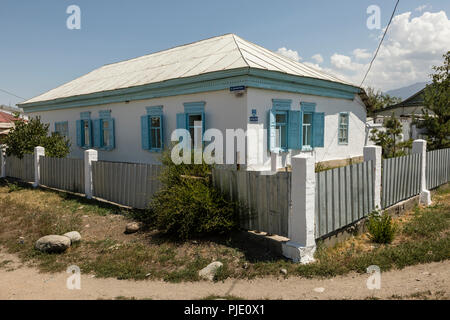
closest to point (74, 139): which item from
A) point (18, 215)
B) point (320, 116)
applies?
point (18, 215)

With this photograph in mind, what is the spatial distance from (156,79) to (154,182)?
5512mm

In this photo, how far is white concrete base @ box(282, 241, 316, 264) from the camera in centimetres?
490

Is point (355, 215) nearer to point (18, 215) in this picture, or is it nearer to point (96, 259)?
point (96, 259)

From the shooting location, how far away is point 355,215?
6.14 metres

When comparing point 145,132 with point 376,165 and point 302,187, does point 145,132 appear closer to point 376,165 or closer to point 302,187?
point 376,165

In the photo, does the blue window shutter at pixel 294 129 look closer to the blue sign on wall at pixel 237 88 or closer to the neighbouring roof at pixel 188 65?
the neighbouring roof at pixel 188 65

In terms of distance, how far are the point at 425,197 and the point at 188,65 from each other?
8.54m

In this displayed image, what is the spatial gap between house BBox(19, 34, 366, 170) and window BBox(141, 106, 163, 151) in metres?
0.04

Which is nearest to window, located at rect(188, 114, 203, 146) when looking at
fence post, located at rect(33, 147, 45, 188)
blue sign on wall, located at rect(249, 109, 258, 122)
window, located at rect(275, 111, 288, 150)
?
blue sign on wall, located at rect(249, 109, 258, 122)

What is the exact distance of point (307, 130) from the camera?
38.0ft

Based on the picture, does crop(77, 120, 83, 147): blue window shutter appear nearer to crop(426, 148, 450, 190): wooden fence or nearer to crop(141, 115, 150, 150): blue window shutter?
crop(141, 115, 150, 150): blue window shutter

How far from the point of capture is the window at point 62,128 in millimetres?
16469

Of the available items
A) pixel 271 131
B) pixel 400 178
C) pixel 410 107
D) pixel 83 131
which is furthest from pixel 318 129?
→ pixel 410 107

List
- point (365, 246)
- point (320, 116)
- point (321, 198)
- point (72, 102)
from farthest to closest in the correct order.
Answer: point (72, 102)
point (320, 116)
point (365, 246)
point (321, 198)
